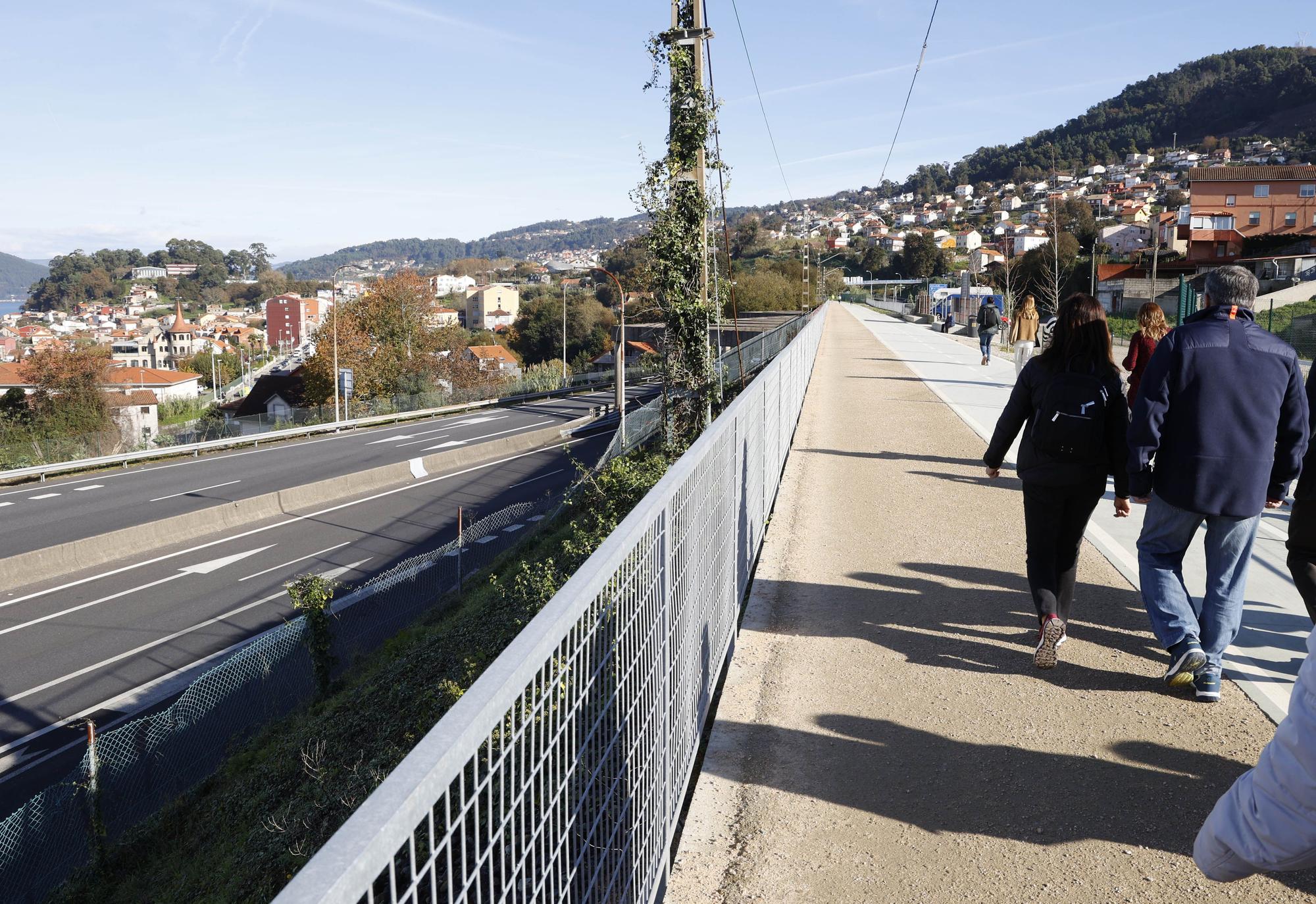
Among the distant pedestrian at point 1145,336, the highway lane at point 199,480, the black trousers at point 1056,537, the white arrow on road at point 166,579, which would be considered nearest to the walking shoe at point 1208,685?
the black trousers at point 1056,537

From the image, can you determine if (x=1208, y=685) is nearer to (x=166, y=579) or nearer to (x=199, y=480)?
(x=166, y=579)

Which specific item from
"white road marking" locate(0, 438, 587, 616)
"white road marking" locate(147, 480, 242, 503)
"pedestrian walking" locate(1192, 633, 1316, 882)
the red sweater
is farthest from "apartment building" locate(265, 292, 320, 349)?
"pedestrian walking" locate(1192, 633, 1316, 882)

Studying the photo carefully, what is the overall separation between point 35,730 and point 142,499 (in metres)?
13.6

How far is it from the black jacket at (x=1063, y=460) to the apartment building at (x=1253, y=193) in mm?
90635

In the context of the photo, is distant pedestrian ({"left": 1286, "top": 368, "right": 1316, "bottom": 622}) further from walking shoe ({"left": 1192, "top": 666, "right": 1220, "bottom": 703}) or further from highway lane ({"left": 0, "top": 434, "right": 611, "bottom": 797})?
highway lane ({"left": 0, "top": 434, "right": 611, "bottom": 797})

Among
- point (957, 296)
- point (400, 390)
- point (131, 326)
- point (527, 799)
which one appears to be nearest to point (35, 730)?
point (527, 799)

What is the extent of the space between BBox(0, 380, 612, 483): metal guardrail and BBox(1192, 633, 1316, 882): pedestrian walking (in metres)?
31.1

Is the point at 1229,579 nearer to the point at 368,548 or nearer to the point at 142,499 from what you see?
the point at 368,548

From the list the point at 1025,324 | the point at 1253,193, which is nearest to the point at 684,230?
the point at 1025,324

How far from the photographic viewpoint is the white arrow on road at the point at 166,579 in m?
16.7

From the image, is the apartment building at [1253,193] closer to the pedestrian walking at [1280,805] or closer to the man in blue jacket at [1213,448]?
the man in blue jacket at [1213,448]

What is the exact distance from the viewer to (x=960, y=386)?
17.8 metres

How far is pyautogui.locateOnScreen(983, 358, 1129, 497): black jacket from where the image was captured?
461cm

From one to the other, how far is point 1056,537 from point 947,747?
136 centimetres
